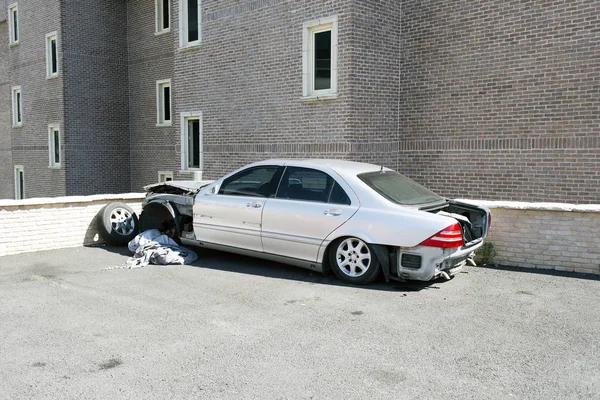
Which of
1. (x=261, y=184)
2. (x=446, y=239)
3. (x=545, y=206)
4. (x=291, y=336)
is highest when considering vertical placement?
(x=261, y=184)

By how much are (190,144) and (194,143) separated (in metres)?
0.11

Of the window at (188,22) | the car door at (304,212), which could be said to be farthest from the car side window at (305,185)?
the window at (188,22)

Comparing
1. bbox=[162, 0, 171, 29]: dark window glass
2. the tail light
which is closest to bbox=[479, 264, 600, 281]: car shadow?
the tail light

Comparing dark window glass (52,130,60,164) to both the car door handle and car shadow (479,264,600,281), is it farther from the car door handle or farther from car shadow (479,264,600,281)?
car shadow (479,264,600,281)

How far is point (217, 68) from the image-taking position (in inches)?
552

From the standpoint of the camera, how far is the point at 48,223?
9.77 m

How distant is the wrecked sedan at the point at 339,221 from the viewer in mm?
6895

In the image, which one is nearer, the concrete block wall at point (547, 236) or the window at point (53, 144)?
the concrete block wall at point (547, 236)

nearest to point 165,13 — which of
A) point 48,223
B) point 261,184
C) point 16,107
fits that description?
point 16,107

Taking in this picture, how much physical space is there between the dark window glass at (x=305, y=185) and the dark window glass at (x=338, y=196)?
2.9 inches

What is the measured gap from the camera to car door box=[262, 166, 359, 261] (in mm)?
7383

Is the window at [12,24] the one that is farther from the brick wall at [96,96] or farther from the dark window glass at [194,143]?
the dark window glass at [194,143]

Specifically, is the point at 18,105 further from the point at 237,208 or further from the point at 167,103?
the point at 237,208

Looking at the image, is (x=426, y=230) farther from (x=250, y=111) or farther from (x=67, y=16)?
(x=67, y=16)
